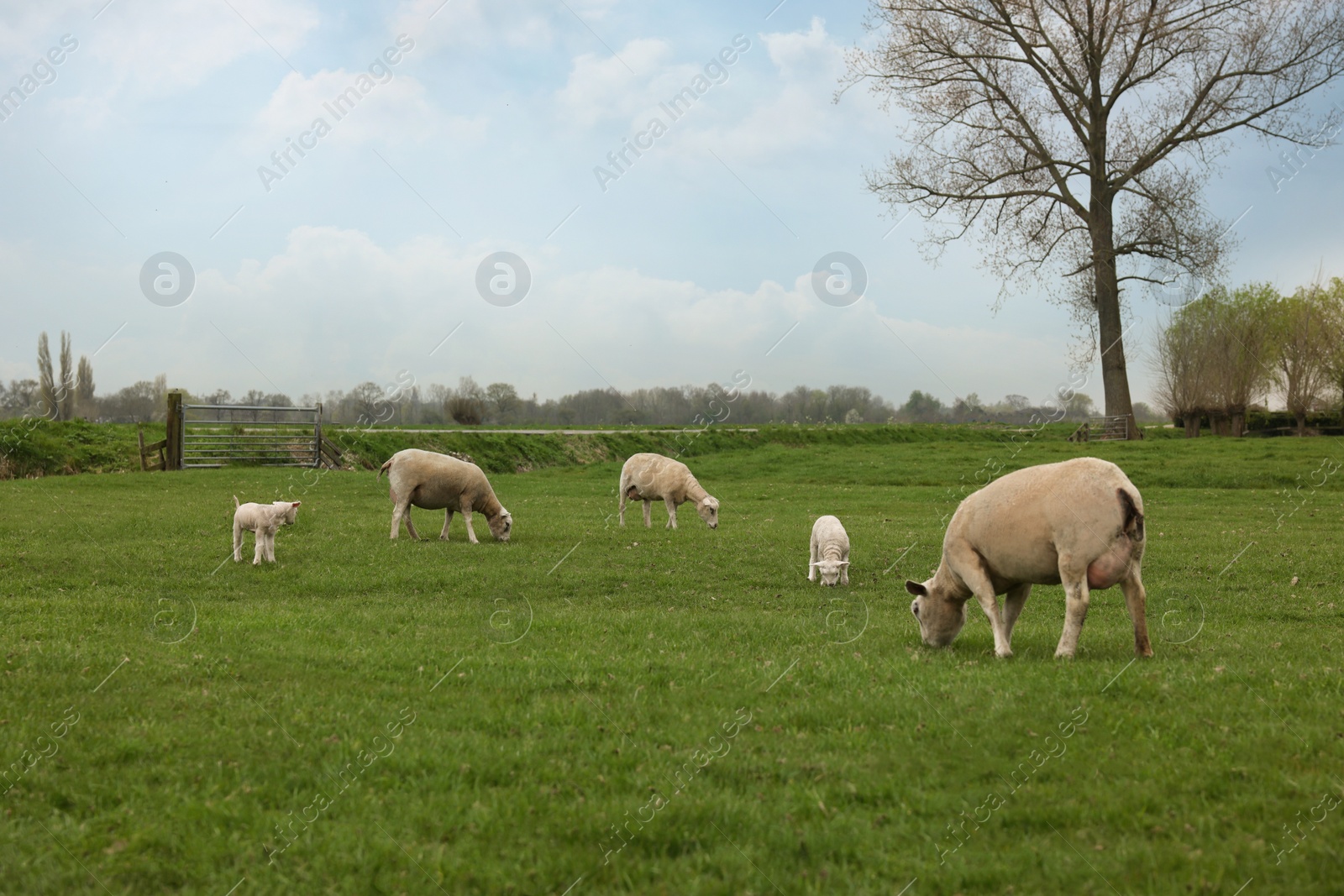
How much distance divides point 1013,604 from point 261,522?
1257cm

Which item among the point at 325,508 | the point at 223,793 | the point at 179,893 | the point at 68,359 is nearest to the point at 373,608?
the point at 223,793

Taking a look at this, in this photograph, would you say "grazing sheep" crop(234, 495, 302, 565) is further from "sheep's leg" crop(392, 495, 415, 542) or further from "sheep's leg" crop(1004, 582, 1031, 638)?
"sheep's leg" crop(1004, 582, 1031, 638)

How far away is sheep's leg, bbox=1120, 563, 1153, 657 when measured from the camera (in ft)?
28.8

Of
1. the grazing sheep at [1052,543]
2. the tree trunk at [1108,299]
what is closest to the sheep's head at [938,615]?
the grazing sheep at [1052,543]

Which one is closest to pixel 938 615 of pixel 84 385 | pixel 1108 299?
pixel 1108 299

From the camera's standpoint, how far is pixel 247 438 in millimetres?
38938

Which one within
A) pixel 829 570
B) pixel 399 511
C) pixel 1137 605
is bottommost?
pixel 829 570

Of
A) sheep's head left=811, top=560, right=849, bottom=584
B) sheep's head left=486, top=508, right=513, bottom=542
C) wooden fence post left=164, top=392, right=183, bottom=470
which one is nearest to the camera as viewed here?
sheep's head left=811, top=560, right=849, bottom=584

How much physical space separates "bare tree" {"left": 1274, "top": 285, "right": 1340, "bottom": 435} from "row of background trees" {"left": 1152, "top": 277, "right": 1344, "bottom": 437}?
0.06 meters

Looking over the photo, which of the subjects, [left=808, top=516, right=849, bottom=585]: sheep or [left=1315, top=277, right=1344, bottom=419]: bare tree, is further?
[left=1315, top=277, right=1344, bottom=419]: bare tree

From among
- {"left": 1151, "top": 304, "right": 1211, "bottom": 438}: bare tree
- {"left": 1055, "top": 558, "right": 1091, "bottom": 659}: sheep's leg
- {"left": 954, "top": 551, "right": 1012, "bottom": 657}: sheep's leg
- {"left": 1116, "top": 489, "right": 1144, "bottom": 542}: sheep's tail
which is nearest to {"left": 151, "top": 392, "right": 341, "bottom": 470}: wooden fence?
{"left": 954, "top": 551, "right": 1012, "bottom": 657}: sheep's leg

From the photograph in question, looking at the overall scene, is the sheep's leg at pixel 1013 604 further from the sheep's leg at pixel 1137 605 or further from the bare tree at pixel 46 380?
the bare tree at pixel 46 380

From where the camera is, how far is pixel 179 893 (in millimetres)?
4629

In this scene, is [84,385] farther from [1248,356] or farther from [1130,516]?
[1248,356]
